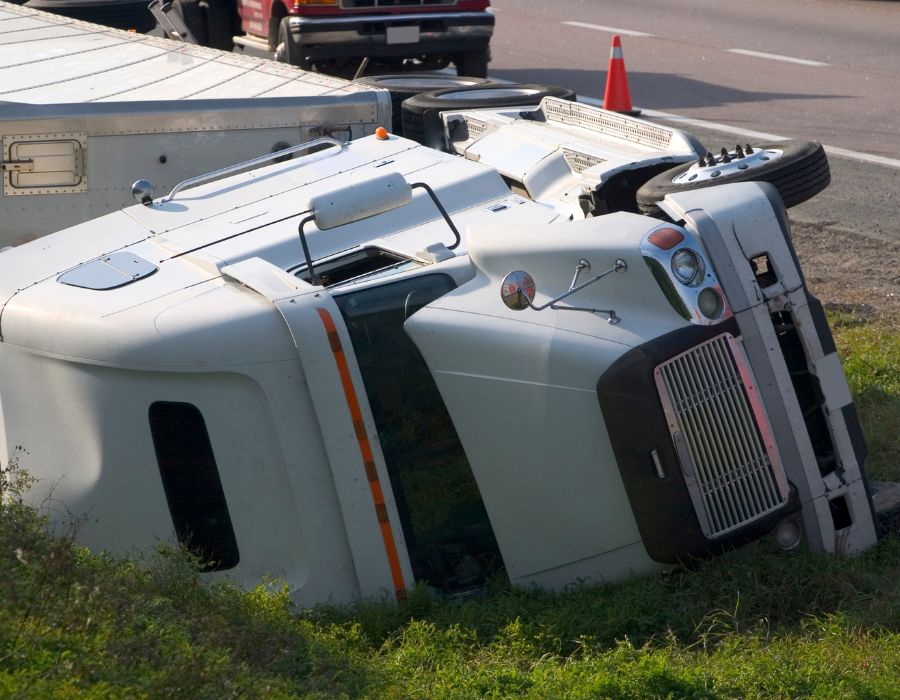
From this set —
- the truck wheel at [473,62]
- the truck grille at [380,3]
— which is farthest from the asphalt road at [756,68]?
the truck grille at [380,3]

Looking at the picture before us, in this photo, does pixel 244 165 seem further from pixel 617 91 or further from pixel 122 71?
pixel 617 91

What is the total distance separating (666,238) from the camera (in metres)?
4.08

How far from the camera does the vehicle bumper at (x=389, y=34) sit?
40.8ft

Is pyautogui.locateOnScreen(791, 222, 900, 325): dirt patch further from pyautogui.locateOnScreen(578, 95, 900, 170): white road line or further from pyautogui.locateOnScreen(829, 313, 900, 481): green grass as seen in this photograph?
pyautogui.locateOnScreen(578, 95, 900, 170): white road line

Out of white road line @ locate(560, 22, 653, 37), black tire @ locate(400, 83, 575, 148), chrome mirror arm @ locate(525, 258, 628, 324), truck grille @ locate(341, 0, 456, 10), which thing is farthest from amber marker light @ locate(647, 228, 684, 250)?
white road line @ locate(560, 22, 653, 37)

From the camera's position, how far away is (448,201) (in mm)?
5016

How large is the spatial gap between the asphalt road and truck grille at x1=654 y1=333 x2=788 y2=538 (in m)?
4.71

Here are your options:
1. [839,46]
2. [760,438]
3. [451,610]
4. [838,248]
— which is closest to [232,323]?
[451,610]

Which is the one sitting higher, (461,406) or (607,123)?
(607,123)

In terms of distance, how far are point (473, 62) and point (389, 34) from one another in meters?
0.92

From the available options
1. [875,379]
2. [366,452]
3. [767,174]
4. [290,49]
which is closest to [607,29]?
[290,49]

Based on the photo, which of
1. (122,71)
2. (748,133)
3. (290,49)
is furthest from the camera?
(290,49)

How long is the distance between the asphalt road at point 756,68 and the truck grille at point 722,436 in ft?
15.5

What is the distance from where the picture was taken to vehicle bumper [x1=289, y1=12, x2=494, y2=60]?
12.4 meters
